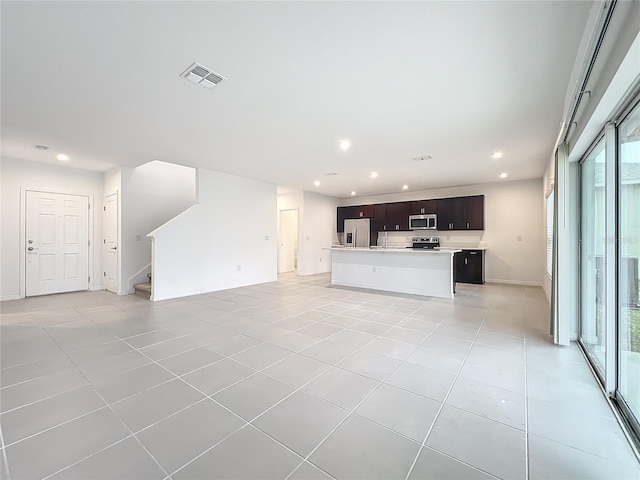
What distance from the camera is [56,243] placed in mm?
5789

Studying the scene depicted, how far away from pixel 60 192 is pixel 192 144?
376 centimetres

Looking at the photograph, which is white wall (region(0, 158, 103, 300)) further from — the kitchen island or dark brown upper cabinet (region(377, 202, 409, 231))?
dark brown upper cabinet (region(377, 202, 409, 231))

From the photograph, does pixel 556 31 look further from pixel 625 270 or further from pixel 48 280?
pixel 48 280

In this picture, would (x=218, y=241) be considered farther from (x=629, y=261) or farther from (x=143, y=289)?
(x=629, y=261)

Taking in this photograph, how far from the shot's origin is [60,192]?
230 inches

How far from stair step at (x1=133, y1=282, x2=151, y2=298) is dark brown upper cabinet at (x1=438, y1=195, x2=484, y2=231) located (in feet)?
24.3

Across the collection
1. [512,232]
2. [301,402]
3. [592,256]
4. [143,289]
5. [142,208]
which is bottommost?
[301,402]

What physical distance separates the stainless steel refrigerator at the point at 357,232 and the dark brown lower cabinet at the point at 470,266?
3.02 m

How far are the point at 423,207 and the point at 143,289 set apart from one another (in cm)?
745

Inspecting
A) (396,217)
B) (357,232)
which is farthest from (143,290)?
(396,217)

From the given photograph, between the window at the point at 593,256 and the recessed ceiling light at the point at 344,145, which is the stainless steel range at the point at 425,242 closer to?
the recessed ceiling light at the point at 344,145

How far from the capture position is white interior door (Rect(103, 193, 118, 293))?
19.7 ft

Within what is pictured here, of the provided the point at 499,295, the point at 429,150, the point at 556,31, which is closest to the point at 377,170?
the point at 429,150

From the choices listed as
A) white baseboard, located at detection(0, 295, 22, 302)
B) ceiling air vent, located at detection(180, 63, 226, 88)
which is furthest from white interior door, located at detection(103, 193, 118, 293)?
ceiling air vent, located at detection(180, 63, 226, 88)
